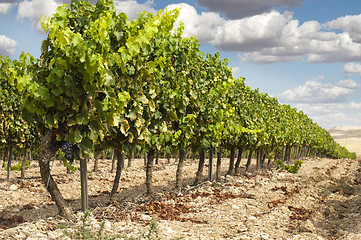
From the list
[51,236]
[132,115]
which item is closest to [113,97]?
[132,115]

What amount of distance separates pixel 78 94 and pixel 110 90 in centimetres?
75

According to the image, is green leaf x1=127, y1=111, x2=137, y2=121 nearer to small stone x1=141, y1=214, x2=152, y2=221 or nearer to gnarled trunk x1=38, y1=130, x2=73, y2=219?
gnarled trunk x1=38, y1=130, x2=73, y2=219

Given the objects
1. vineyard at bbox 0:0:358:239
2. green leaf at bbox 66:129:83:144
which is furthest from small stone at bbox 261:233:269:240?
green leaf at bbox 66:129:83:144

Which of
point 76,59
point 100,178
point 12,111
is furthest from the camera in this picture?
point 100,178

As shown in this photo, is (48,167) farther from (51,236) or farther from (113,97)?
(113,97)

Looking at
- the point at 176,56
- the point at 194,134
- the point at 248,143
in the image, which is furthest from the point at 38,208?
the point at 248,143

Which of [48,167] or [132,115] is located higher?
[132,115]

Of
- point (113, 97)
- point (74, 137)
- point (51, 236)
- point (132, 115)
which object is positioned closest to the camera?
point (51, 236)

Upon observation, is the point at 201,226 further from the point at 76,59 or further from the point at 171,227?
the point at 76,59

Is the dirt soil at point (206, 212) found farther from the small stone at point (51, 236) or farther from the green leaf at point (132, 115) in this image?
the green leaf at point (132, 115)

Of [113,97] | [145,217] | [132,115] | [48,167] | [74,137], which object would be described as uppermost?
[113,97]

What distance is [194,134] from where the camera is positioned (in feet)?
46.0

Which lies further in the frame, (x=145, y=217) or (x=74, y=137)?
(x=145, y=217)

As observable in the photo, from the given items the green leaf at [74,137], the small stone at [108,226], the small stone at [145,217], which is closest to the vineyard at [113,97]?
the green leaf at [74,137]
